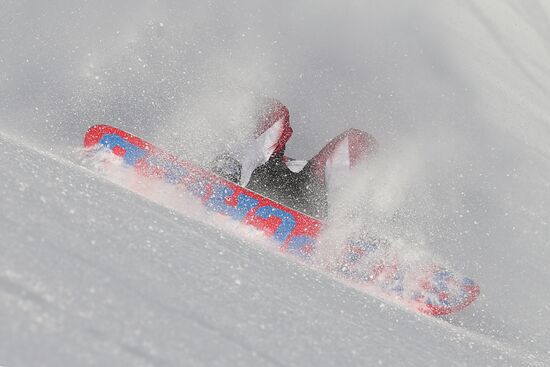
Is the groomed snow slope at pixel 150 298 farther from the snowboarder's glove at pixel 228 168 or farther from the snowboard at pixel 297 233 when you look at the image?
the snowboarder's glove at pixel 228 168

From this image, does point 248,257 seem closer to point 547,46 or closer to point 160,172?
point 160,172

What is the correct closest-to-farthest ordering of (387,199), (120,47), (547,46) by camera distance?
(387,199) → (120,47) → (547,46)

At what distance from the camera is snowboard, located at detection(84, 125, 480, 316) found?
3285 mm

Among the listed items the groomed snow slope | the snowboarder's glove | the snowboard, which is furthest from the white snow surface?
the snowboarder's glove

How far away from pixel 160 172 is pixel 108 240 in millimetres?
2084

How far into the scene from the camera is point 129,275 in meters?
1.26

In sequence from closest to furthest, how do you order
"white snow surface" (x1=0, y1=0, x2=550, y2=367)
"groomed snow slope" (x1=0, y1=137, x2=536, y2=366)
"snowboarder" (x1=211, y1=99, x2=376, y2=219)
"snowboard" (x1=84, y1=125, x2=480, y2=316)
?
"groomed snow slope" (x1=0, y1=137, x2=536, y2=366), "white snow surface" (x1=0, y1=0, x2=550, y2=367), "snowboard" (x1=84, y1=125, x2=480, y2=316), "snowboarder" (x1=211, y1=99, x2=376, y2=219)

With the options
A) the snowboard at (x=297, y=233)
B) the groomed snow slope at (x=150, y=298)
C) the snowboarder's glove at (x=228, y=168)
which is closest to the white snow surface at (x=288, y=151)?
the groomed snow slope at (x=150, y=298)

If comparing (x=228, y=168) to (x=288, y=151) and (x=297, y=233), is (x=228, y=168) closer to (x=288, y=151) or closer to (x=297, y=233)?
(x=297, y=233)

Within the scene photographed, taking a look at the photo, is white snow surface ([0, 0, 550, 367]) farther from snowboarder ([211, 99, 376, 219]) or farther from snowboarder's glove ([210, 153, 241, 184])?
snowboarder's glove ([210, 153, 241, 184])

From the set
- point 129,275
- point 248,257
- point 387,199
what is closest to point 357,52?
point 387,199

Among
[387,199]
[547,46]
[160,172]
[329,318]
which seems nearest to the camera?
[329,318]

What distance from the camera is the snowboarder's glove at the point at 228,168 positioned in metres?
3.46

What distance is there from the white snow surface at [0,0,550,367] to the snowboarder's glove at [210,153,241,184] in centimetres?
35
